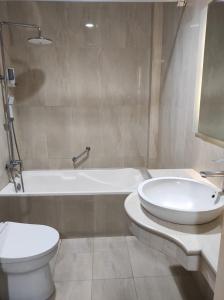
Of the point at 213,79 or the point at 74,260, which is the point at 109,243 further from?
the point at 213,79

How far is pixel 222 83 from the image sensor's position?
1.36 m

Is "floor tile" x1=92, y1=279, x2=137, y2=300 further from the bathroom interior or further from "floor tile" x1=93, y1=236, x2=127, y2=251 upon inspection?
"floor tile" x1=93, y1=236, x2=127, y2=251

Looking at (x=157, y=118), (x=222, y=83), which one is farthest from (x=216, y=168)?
(x=157, y=118)

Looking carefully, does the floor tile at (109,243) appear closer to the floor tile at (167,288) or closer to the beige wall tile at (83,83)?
the floor tile at (167,288)

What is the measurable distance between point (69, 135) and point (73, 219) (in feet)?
3.83

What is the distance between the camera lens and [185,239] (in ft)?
3.07

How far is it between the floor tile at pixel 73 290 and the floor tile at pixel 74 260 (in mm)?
52

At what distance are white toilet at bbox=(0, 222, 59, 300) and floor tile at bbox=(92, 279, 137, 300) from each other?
0.34 metres

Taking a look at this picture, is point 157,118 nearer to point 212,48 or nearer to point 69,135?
point 69,135

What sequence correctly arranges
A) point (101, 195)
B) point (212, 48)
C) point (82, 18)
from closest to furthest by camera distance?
point (212, 48), point (101, 195), point (82, 18)

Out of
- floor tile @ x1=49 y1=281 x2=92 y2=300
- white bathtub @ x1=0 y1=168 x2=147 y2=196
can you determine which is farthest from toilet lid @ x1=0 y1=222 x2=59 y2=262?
white bathtub @ x1=0 y1=168 x2=147 y2=196

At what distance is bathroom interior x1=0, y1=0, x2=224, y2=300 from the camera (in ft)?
4.30

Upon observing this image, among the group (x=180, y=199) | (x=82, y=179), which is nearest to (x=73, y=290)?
(x=180, y=199)

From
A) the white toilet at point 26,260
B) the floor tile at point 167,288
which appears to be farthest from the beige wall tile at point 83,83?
the floor tile at point 167,288
